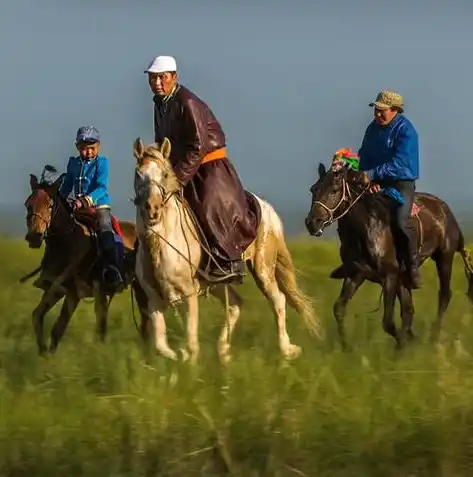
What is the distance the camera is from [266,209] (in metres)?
11.7

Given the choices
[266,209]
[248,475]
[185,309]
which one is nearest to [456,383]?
[248,475]

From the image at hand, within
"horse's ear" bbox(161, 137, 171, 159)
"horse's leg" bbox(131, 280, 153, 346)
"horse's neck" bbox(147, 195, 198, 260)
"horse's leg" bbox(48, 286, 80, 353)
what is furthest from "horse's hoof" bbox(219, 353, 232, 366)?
"horse's leg" bbox(48, 286, 80, 353)

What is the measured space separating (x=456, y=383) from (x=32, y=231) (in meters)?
4.77

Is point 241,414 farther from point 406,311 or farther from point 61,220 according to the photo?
point 406,311

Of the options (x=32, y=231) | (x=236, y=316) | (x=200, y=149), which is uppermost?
(x=200, y=149)

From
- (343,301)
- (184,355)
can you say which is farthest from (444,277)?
(184,355)

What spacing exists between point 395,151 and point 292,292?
1.93 meters

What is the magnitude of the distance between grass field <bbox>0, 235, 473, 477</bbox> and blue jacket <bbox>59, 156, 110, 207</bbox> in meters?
1.92

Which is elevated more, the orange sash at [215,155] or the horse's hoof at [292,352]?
the orange sash at [215,155]

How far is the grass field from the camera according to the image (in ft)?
24.0

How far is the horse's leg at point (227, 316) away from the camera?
34.0 feet

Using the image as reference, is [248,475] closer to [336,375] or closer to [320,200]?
[336,375]

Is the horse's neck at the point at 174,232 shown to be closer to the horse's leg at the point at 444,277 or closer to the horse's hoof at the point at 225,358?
the horse's hoof at the point at 225,358

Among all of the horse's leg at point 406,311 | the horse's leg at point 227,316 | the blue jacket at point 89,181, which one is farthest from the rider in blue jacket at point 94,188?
the horse's leg at point 406,311
